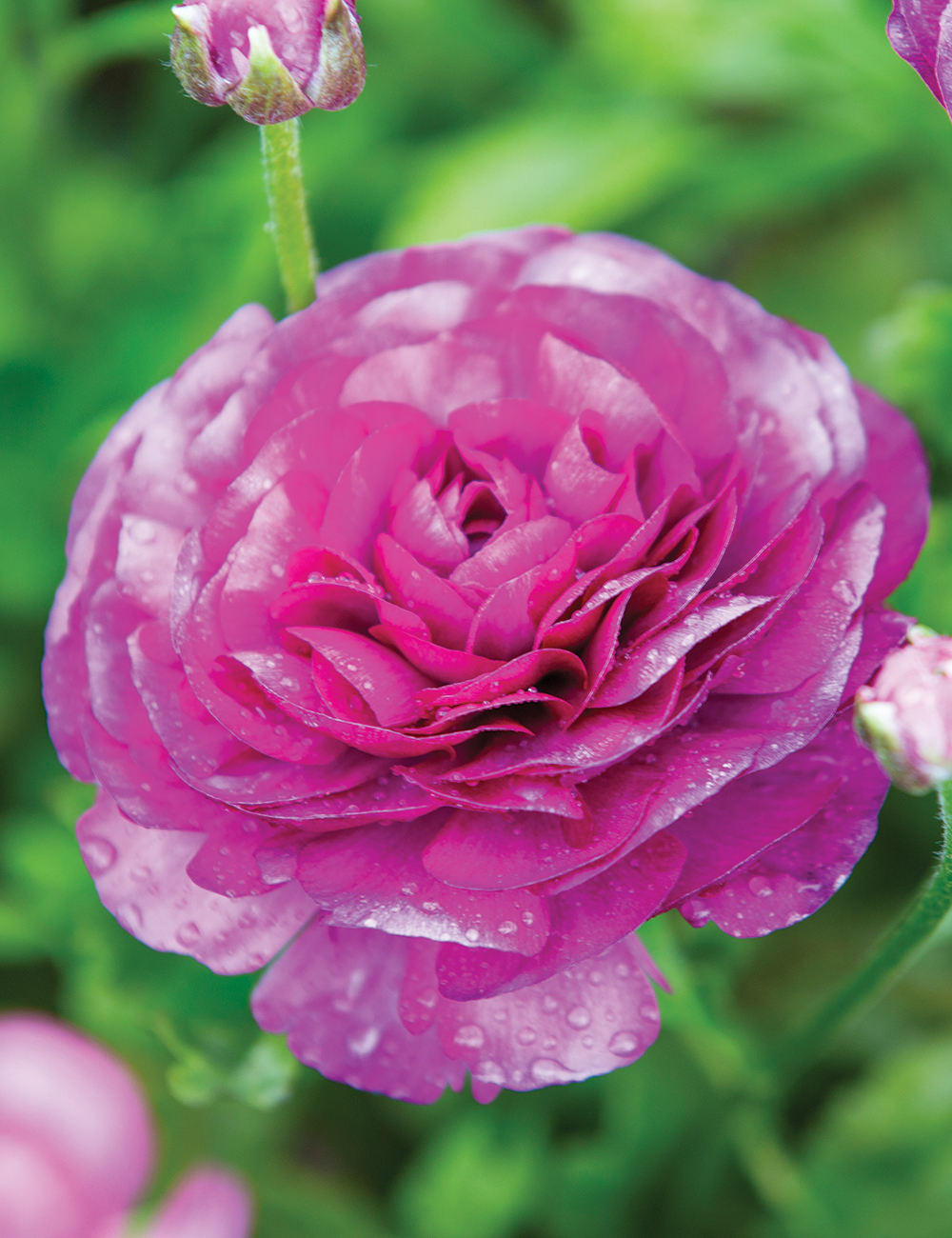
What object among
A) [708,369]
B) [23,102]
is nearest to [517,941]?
[708,369]

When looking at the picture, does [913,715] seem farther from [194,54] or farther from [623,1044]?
[194,54]

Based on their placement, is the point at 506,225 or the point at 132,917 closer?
the point at 132,917

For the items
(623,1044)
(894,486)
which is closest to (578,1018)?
(623,1044)

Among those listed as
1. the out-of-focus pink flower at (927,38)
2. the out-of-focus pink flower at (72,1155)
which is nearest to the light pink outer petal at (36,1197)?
the out-of-focus pink flower at (72,1155)

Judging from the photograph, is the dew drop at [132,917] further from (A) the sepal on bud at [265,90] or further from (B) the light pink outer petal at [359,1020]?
(A) the sepal on bud at [265,90]

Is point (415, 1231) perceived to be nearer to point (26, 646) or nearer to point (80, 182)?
point (26, 646)

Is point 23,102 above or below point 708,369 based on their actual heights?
above
